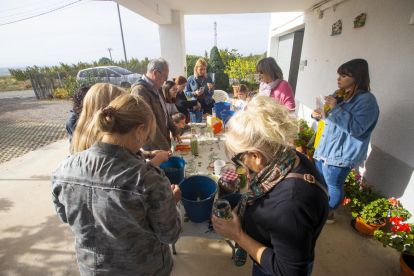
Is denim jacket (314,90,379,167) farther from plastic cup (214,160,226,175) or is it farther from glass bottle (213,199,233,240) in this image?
glass bottle (213,199,233,240)

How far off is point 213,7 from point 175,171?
5307 millimetres

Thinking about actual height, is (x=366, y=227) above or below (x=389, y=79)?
below

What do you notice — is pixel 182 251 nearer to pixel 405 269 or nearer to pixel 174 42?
pixel 405 269

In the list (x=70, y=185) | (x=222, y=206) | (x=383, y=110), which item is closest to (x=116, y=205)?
(x=70, y=185)

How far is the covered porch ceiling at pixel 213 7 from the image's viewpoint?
412 cm

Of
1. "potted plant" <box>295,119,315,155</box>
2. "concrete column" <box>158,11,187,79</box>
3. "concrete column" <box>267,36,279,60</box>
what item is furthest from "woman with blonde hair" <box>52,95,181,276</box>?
"concrete column" <box>267,36,279,60</box>

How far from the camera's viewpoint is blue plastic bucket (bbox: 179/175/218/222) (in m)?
1.22

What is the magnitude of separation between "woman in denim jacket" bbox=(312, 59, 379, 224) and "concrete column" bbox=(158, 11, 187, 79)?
16.7 feet

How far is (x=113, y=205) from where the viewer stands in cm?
78

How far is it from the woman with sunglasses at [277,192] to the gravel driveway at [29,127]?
20.3ft

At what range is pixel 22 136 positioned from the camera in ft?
19.0

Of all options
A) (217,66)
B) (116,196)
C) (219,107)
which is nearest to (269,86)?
(219,107)

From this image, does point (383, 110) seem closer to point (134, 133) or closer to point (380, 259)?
point (380, 259)

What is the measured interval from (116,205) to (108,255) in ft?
1.06
